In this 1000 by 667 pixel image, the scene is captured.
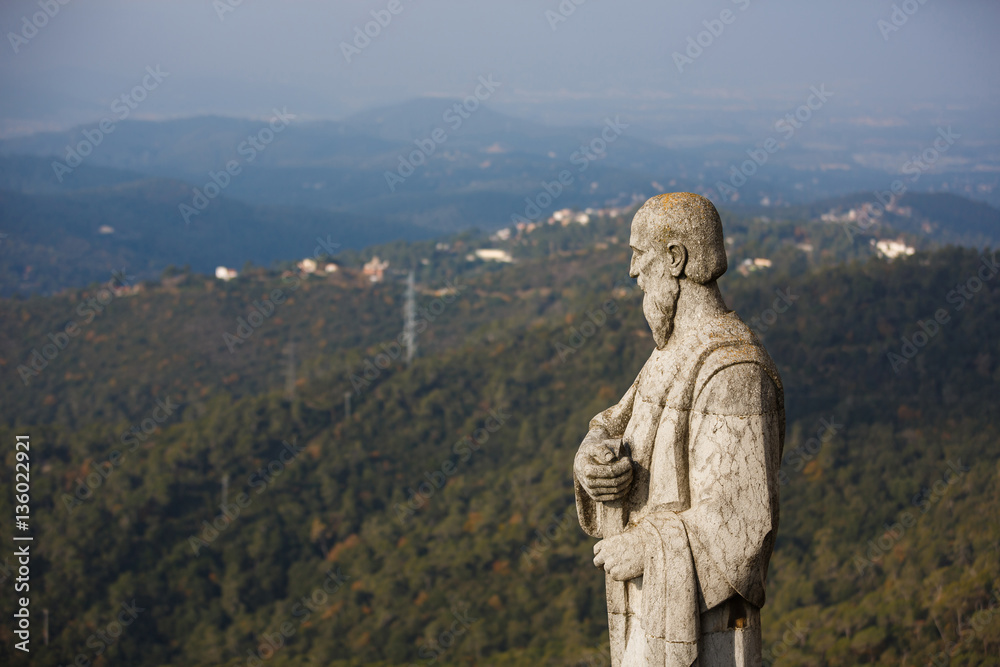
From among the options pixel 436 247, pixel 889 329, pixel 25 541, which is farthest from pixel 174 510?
pixel 436 247

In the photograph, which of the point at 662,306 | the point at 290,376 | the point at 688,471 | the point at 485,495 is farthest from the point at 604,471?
the point at 290,376

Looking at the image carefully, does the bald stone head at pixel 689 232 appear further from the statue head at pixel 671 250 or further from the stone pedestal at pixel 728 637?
the stone pedestal at pixel 728 637

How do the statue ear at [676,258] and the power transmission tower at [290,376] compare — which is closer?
the statue ear at [676,258]

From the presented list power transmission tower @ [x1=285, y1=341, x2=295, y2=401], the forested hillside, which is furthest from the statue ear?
power transmission tower @ [x1=285, y1=341, x2=295, y2=401]

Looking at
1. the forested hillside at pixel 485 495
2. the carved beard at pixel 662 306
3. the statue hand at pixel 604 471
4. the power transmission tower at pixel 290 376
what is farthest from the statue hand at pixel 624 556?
the power transmission tower at pixel 290 376

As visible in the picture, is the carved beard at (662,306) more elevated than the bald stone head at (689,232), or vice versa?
the bald stone head at (689,232)

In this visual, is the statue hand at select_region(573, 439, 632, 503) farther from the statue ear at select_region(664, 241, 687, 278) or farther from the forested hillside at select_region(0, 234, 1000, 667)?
the forested hillside at select_region(0, 234, 1000, 667)

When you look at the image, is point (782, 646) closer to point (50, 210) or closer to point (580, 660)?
point (580, 660)

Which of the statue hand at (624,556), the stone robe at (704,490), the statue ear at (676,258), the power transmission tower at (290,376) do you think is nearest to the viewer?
the stone robe at (704,490)
